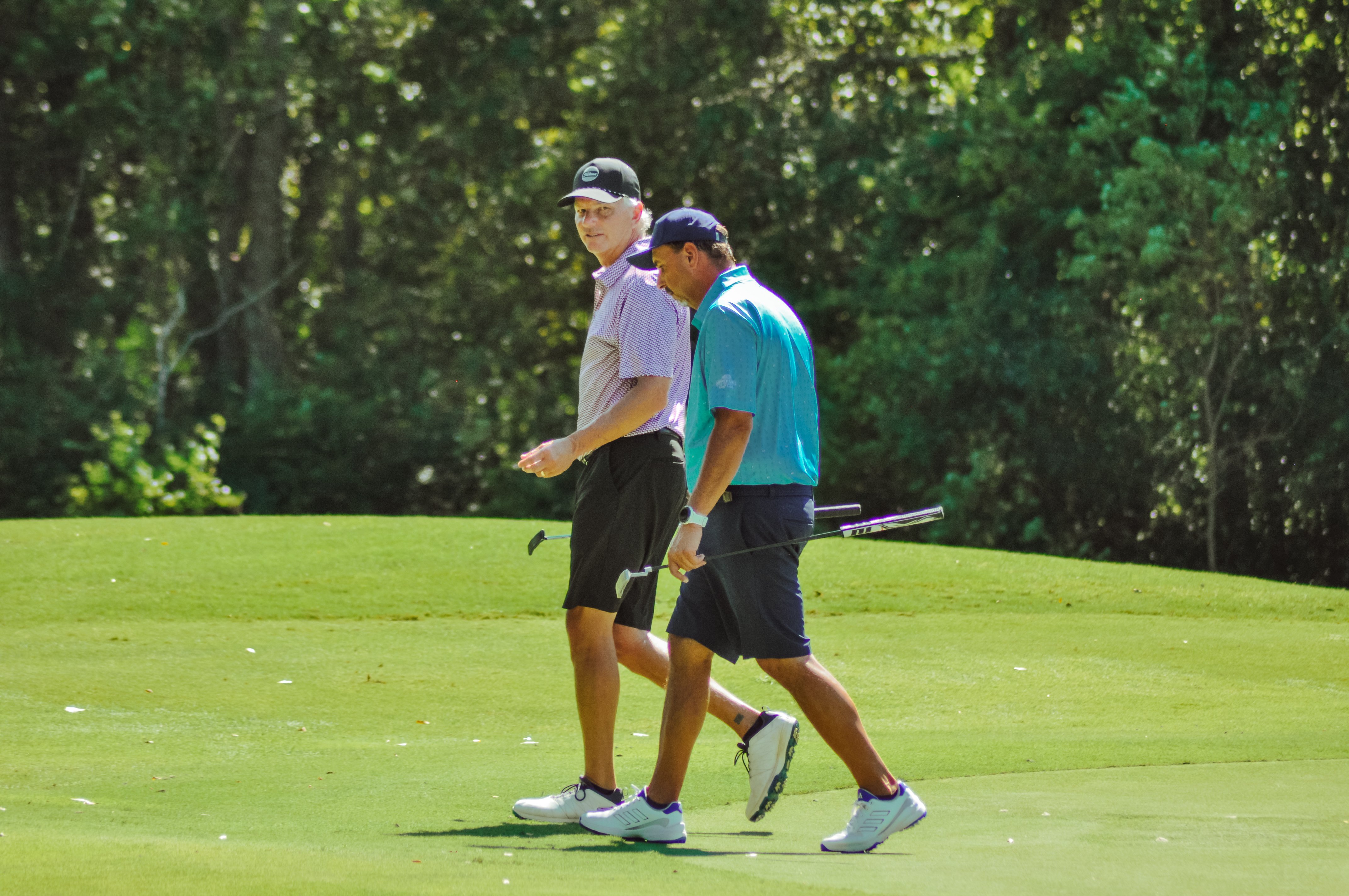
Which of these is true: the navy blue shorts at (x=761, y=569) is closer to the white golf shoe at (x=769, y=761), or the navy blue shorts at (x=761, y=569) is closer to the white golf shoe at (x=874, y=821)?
the white golf shoe at (x=769, y=761)

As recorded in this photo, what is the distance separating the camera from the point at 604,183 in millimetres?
5230

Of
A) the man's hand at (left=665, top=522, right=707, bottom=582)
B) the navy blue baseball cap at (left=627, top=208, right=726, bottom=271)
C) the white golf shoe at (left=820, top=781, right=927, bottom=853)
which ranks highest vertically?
the navy blue baseball cap at (left=627, top=208, right=726, bottom=271)

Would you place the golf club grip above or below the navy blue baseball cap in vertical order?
below

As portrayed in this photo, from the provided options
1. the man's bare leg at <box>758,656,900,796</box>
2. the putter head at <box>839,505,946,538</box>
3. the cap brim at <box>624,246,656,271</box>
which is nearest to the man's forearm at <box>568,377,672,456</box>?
the cap brim at <box>624,246,656,271</box>

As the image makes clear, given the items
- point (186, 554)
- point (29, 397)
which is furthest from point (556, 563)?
point (29, 397)

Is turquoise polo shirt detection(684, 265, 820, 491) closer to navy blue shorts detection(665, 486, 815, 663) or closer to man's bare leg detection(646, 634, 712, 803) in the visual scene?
navy blue shorts detection(665, 486, 815, 663)

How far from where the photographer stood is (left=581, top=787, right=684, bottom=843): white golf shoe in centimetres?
471

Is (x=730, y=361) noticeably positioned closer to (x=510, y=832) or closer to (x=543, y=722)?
(x=510, y=832)

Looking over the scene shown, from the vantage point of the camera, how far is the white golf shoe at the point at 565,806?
503 centimetres

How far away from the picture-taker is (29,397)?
22781 millimetres

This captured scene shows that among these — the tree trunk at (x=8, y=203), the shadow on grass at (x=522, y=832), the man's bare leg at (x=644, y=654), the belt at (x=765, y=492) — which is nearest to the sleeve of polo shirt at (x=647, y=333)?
the belt at (x=765, y=492)

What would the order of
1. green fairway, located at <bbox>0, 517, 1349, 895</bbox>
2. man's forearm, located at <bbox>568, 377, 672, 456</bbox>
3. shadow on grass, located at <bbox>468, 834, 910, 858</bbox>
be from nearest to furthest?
1. green fairway, located at <bbox>0, 517, 1349, 895</bbox>
2. shadow on grass, located at <bbox>468, 834, 910, 858</bbox>
3. man's forearm, located at <bbox>568, 377, 672, 456</bbox>

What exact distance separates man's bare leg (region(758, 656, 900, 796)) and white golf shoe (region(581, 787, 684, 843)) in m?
0.49

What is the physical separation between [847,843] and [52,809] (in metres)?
2.44
